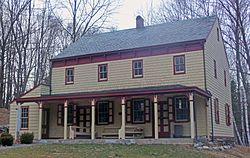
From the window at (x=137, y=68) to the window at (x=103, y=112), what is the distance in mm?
2800

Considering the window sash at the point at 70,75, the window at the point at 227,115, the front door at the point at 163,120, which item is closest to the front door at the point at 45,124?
the window sash at the point at 70,75

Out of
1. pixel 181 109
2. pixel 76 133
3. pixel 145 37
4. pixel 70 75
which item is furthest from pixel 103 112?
pixel 145 37

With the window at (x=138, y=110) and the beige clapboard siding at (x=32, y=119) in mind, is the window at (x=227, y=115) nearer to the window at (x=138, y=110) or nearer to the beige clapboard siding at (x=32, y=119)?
the window at (x=138, y=110)

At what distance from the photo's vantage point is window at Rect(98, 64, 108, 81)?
82.8ft

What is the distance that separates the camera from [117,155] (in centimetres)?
1533

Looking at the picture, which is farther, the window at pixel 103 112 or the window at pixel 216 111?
the window at pixel 103 112

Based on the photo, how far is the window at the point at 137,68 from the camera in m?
Result: 23.9

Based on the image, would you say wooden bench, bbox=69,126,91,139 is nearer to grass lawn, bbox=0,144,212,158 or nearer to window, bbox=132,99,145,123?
window, bbox=132,99,145,123

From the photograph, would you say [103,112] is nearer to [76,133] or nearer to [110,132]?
[110,132]

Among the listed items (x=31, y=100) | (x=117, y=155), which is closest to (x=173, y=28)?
(x=31, y=100)

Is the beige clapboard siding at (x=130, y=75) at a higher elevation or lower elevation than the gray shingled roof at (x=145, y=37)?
lower

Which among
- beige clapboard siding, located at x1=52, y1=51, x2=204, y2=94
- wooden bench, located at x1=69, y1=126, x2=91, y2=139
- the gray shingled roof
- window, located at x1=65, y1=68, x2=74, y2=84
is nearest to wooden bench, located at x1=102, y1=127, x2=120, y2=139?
wooden bench, located at x1=69, y1=126, x2=91, y2=139

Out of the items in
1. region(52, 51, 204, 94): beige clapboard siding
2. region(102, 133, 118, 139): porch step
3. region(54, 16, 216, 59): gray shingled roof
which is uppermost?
region(54, 16, 216, 59): gray shingled roof

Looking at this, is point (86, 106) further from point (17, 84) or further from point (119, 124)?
point (17, 84)
